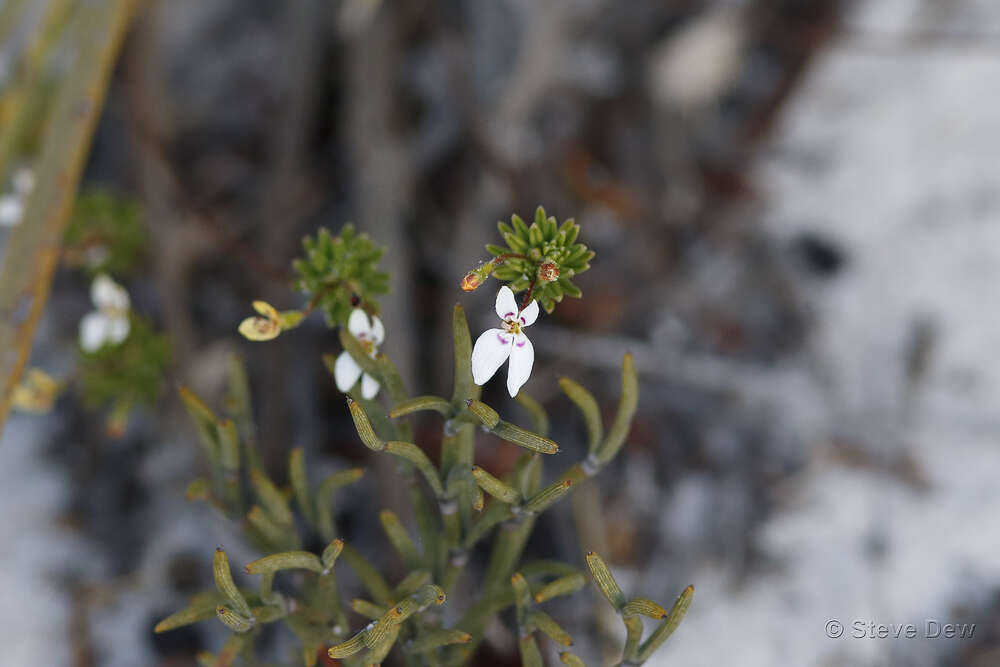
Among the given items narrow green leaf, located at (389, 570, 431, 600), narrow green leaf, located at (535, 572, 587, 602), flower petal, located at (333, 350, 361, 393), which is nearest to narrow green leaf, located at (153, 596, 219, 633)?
narrow green leaf, located at (389, 570, 431, 600)

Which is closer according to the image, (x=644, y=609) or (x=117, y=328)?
(x=644, y=609)

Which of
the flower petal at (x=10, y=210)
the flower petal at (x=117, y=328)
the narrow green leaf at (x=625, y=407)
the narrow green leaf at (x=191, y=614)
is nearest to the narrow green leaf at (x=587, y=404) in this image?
the narrow green leaf at (x=625, y=407)

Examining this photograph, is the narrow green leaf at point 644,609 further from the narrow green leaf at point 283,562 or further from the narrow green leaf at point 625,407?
the narrow green leaf at point 283,562

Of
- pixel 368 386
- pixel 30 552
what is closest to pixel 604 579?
pixel 368 386

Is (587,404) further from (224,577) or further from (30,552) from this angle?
(30,552)

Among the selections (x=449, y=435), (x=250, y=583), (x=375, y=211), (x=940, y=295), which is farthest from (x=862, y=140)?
(x=250, y=583)

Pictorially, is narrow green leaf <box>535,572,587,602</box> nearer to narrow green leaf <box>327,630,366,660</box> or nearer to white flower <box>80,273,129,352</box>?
narrow green leaf <box>327,630,366,660</box>
